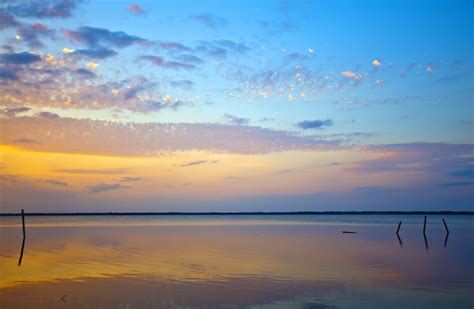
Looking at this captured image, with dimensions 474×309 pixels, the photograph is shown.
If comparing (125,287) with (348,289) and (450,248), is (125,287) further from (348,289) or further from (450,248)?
(450,248)

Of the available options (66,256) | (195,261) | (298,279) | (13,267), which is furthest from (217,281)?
(66,256)

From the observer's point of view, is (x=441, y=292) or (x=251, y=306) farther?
(x=441, y=292)

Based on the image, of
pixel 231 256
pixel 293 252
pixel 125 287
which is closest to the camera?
pixel 125 287

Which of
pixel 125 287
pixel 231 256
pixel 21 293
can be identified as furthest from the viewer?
pixel 231 256

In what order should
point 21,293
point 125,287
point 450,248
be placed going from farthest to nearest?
point 450,248, point 125,287, point 21,293

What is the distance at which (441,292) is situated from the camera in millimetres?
20547

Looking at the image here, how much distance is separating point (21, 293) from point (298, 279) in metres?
12.4

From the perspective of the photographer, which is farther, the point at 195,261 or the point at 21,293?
the point at 195,261

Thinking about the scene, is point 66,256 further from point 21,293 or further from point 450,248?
point 450,248

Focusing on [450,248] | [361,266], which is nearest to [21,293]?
[361,266]

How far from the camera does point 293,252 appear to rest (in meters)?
36.4

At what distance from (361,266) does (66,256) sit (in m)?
20.1

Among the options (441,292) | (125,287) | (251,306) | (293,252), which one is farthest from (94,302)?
(293,252)

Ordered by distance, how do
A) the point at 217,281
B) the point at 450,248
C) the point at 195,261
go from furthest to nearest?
1. the point at 450,248
2. the point at 195,261
3. the point at 217,281
